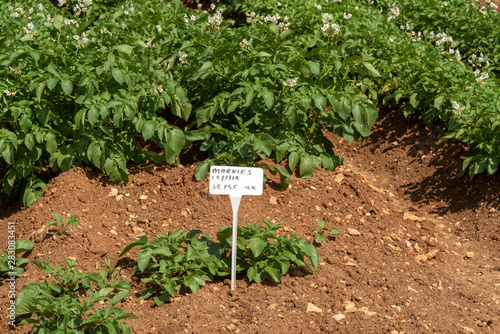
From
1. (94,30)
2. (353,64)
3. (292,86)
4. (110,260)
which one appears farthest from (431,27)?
(110,260)

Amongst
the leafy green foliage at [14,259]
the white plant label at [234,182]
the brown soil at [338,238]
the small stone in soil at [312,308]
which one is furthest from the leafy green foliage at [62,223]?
the small stone in soil at [312,308]

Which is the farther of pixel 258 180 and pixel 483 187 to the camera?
pixel 483 187

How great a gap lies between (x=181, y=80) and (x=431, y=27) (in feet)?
10.4

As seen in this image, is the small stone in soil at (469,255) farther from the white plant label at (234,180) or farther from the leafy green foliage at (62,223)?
the leafy green foliage at (62,223)

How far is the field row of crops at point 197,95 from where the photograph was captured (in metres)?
3.82

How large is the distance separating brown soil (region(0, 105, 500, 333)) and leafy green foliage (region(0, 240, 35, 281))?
2.0 inches

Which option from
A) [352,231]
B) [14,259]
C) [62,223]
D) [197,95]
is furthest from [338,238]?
[14,259]

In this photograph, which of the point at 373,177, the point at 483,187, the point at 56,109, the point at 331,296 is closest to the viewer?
the point at 331,296

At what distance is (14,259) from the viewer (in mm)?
3238

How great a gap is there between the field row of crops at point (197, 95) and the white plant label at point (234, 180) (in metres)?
0.62

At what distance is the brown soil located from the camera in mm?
3016

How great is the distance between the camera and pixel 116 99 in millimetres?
3814

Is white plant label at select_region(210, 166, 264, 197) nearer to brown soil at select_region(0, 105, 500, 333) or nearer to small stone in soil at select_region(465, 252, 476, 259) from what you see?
brown soil at select_region(0, 105, 500, 333)

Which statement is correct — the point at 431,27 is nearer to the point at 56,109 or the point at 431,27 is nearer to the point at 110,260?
the point at 56,109
